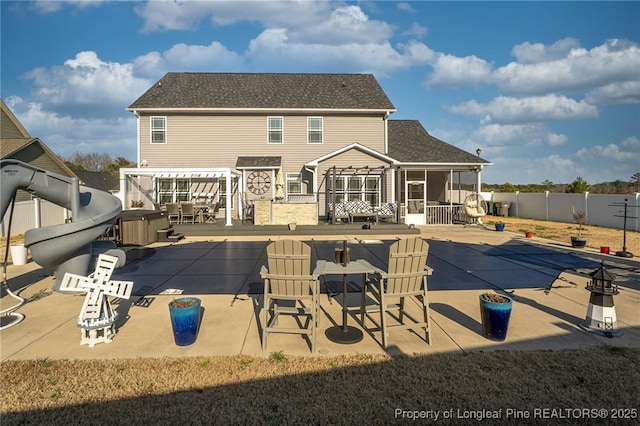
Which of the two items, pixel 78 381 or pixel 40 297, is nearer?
pixel 78 381

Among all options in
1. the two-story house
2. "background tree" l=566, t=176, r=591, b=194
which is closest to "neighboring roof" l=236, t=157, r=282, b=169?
the two-story house

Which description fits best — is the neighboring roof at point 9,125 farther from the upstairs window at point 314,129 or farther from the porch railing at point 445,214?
the porch railing at point 445,214

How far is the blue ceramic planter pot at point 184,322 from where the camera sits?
4395 millimetres

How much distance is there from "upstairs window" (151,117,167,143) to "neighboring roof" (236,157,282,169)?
419cm

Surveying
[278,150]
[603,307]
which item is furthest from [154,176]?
[603,307]

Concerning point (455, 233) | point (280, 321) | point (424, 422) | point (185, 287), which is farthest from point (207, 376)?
point (455, 233)

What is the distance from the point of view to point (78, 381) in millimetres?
3707

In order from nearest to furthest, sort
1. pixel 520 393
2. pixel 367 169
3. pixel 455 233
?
pixel 520 393
pixel 455 233
pixel 367 169

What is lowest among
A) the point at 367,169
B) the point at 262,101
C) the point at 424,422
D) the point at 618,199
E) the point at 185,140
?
the point at 424,422

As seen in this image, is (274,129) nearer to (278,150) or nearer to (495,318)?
(278,150)

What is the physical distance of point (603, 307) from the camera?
192 inches

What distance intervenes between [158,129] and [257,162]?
5612 mm

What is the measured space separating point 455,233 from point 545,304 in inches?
382

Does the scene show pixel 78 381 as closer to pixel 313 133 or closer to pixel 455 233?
pixel 455 233
